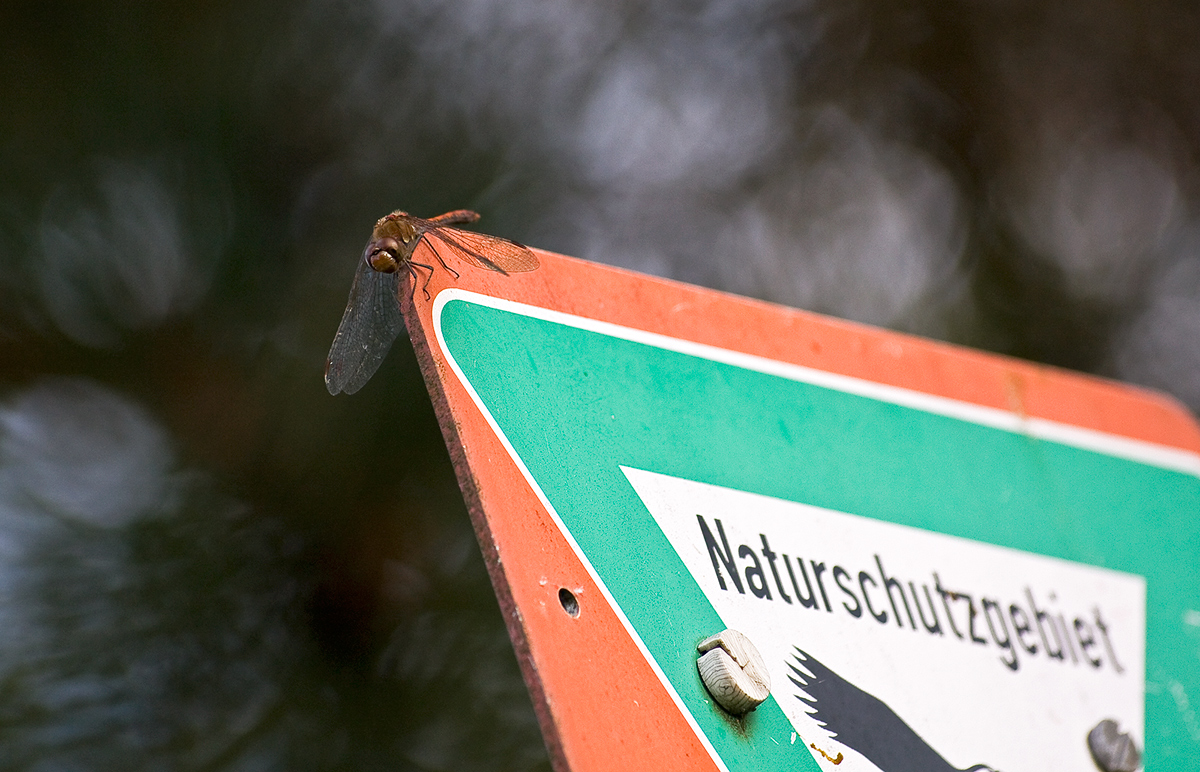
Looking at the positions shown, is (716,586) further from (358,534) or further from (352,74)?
(352,74)

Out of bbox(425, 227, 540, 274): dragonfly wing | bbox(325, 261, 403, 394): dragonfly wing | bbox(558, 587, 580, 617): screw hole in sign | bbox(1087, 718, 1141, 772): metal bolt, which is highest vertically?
A: bbox(425, 227, 540, 274): dragonfly wing

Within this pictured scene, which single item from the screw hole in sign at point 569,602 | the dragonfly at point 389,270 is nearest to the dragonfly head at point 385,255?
the dragonfly at point 389,270

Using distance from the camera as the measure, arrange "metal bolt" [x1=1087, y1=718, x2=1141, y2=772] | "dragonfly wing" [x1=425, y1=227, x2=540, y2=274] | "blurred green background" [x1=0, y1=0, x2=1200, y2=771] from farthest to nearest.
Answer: "blurred green background" [x1=0, y1=0, x2=1200, y2=771], "metal bolt" [x1=1087, y1=718, x2=1141, y2=772], "dragonfly wing" [x1=425, y1=227, x2=540, y2=274]

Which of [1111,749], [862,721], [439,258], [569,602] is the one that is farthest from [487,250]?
[1111,749]

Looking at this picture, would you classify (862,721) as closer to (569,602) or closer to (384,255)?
(569,602)

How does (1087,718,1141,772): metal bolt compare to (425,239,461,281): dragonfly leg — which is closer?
(425,239,461,281): dragonfly leg

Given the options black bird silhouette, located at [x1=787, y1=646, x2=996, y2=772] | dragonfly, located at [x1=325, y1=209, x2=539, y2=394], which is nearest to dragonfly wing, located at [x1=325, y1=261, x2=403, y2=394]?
dragonfly, located at [x1=325, y1=209, x2=539, y2=394]

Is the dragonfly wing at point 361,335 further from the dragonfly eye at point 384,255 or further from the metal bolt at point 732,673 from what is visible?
the metal bolt at point 732,673

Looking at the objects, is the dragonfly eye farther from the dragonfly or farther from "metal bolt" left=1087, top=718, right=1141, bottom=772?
"metal bolt" left=1087, top=718, right=1141, bottom=772
